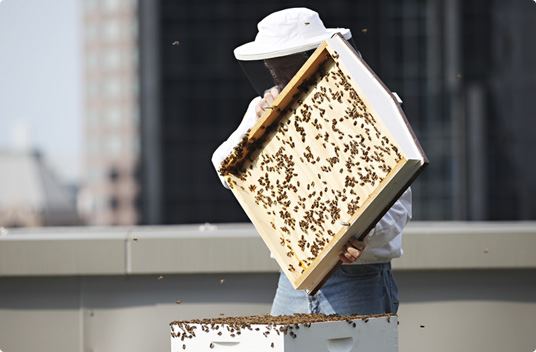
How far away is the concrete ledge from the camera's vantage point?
640 cm

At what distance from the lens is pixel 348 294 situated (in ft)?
14.8

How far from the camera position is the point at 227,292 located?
6.48 metres

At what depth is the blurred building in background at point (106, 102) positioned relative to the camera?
A: 351 ft

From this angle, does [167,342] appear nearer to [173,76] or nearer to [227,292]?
[227,292]

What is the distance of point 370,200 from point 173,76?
52318 millimetres

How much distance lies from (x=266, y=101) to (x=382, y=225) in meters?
0.58

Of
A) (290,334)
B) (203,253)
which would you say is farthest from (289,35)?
(203,253)

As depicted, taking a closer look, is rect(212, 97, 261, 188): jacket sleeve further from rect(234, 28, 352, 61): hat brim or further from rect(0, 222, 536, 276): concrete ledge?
rect(0, 222, 536, 276): concrete ledge

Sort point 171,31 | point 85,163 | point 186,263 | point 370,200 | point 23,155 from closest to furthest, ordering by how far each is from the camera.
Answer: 1. point 370,200
2. point 186,263
3. point 171,31
4. point 23,155
5. point 85,163

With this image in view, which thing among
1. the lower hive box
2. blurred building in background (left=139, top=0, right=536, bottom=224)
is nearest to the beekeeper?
the lower hive box

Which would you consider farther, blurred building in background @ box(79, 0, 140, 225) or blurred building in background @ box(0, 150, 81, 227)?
blurred building in background @ box(79, 0, 140, 225)

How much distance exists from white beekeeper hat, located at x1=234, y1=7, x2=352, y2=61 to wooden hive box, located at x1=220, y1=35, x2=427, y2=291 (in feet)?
0.78

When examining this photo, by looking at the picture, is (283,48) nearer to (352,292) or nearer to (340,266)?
(340,266)

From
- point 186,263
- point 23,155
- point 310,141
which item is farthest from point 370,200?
point 23,155
